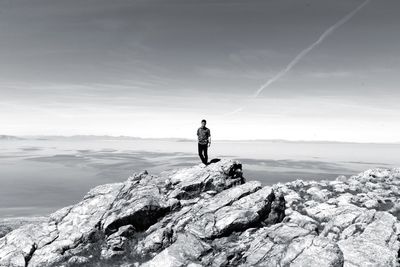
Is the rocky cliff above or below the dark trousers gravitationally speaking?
below

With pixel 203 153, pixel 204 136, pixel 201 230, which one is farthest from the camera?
pixel 203 153

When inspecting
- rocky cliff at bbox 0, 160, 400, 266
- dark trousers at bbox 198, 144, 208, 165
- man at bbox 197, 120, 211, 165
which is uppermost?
man at bbox 197, 120, 211, 165

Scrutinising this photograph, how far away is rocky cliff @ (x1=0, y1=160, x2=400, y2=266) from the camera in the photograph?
1903 centimetres

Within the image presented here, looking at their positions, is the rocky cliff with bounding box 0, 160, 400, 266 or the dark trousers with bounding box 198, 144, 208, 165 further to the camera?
the dark trousers with bounding box 198, 144, 208, 165

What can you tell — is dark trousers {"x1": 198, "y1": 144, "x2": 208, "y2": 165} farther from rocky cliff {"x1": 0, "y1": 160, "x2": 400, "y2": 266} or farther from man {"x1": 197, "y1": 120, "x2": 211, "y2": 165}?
rocky cliff {"x1": 0, "y1": 160, "x2": 400, "y2": 266}

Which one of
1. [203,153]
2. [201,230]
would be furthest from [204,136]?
[201,230]

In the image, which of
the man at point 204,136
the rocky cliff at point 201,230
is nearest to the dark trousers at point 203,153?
the man at point 204,136

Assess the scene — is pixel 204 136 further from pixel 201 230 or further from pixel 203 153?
pixel 201 230

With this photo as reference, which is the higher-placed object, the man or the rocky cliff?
the man

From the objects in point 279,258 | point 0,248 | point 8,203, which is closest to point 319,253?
point 279,258

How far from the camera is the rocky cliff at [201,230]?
749 inches

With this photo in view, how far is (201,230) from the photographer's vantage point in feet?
72.6

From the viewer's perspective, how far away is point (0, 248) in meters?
25.2

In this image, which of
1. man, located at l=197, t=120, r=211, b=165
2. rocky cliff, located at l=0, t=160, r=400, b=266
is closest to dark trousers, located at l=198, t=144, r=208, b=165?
man, located at l=197, t=120, r=211, b=165
